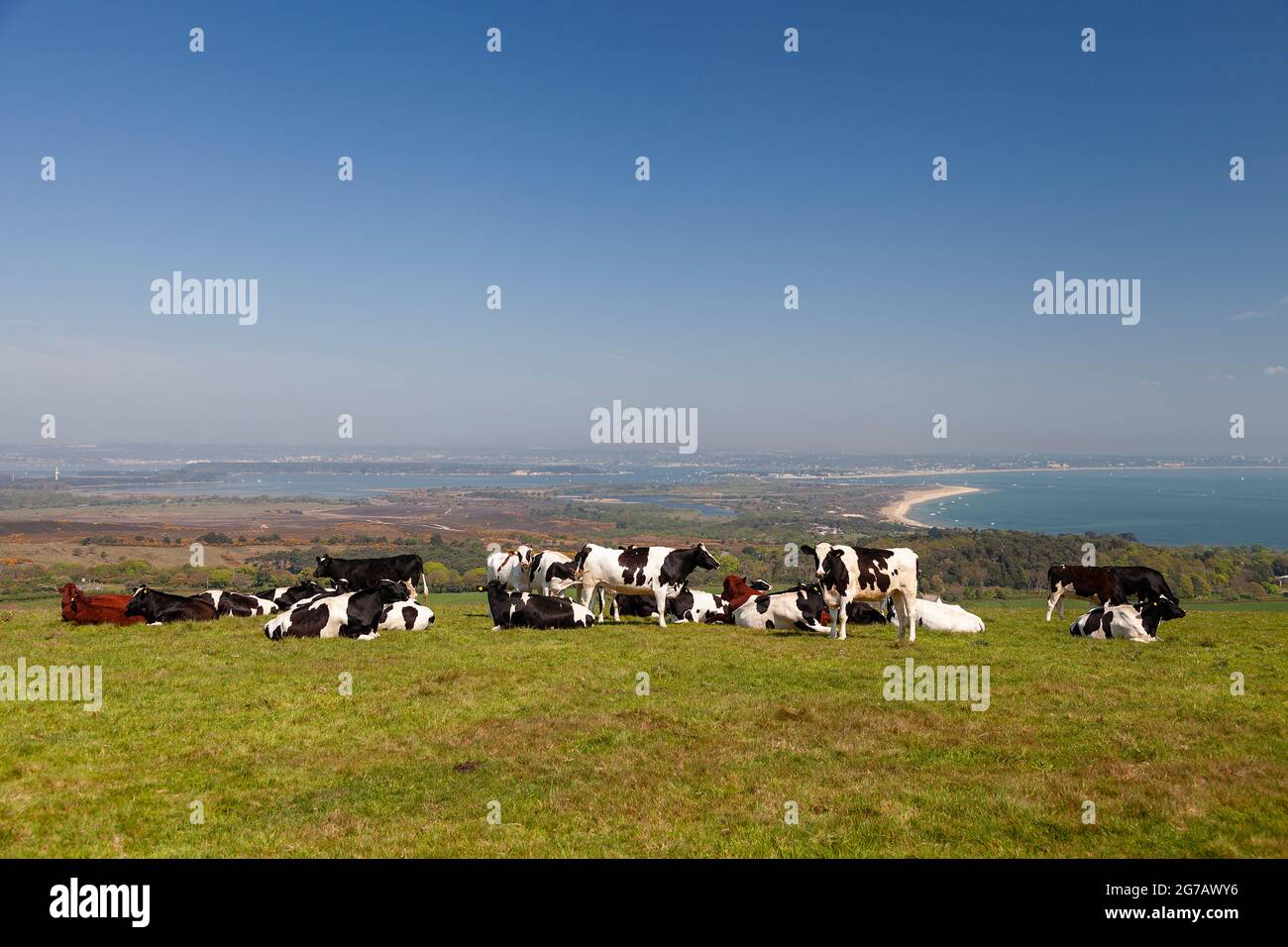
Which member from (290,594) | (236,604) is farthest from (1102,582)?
(236,604)

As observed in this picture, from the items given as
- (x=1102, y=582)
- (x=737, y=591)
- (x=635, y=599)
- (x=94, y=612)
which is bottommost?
(x=737, y=591)

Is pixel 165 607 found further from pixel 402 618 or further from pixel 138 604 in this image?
pixel 402 618

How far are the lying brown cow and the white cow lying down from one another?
830 inches

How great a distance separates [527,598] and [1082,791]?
14042 mm

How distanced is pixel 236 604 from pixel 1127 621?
23.8 metres

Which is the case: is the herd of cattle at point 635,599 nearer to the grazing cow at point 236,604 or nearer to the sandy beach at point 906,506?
the grazing cow at point 236,604

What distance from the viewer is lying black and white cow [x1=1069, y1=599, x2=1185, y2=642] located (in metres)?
17.3

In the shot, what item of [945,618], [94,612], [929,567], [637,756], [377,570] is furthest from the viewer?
[929,567]

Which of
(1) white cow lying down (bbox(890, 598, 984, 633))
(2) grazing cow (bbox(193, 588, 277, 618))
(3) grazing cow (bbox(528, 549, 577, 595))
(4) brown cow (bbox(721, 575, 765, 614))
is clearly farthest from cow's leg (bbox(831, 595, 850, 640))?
(2) grazing cow (bbox(193, 588, 277, 618))

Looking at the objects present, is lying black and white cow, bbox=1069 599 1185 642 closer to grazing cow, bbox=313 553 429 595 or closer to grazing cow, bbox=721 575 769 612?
grazing cow, bbox=721 575 769 612

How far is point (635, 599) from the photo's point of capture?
22.2 meters
